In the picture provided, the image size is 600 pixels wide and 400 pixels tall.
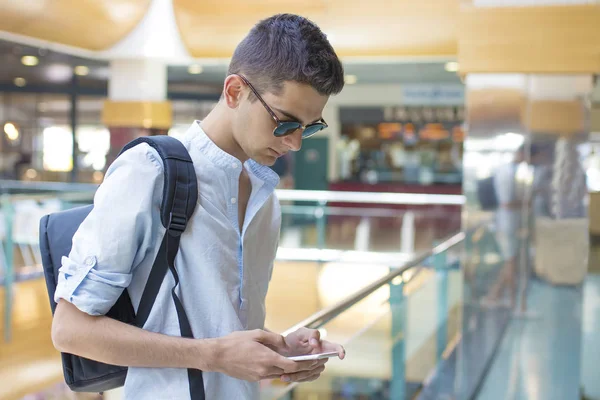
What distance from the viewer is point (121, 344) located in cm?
106

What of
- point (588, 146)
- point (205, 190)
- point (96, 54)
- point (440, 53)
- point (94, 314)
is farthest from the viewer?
point (96, 54)

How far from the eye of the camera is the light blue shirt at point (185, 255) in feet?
3.43

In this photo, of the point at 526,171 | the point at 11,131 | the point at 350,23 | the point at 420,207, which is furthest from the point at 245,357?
the point at 11,131

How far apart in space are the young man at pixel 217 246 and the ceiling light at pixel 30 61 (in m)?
12.2

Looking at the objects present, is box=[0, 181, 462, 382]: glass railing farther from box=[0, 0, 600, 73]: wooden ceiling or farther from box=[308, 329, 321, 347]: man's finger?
box=[308, 329, 321, 347]: man's finger

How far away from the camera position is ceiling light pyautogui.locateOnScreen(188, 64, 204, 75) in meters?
12.6

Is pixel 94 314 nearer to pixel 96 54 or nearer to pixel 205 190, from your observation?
pixel 205 190

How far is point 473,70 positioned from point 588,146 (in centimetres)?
86

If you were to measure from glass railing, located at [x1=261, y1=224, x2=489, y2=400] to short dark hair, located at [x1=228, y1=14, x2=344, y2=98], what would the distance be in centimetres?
99

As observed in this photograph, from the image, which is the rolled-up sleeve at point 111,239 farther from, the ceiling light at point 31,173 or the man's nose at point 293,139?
the ceiling light at point 31,173

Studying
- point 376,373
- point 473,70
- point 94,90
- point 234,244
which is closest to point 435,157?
point 94,90

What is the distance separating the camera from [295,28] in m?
1.17

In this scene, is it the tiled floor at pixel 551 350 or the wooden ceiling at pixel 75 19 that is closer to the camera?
the tiled floor at pixel 551 350

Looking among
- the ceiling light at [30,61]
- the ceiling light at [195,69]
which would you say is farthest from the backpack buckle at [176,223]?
the ceiling light at [30,61]
